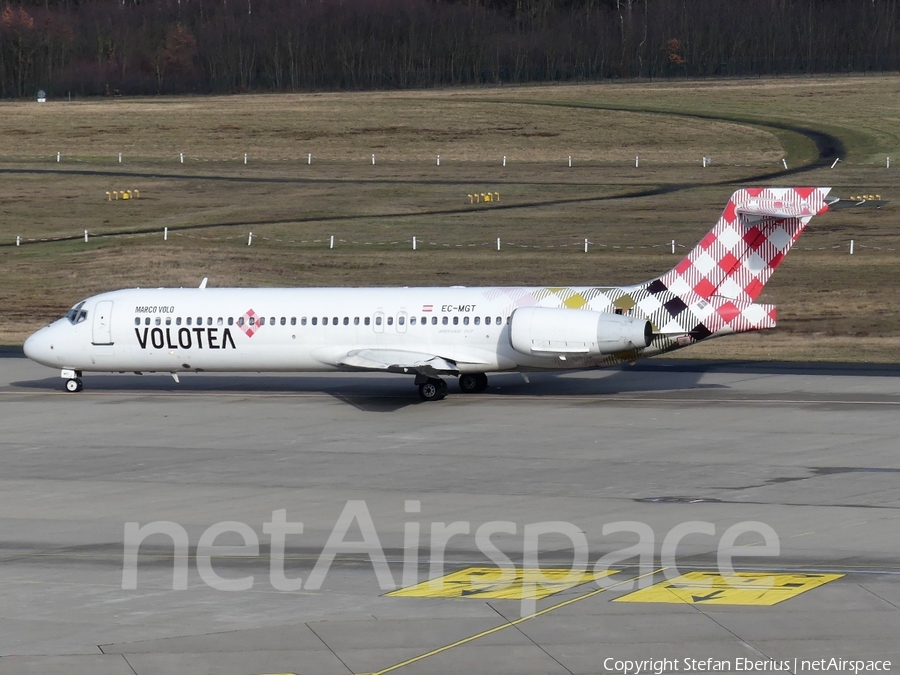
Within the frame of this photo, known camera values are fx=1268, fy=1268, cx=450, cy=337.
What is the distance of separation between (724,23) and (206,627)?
125 metres

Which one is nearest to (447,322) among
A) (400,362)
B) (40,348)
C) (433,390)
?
(400,362)

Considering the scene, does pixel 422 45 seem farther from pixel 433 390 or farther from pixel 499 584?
pixel 499 584

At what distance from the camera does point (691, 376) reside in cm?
3709

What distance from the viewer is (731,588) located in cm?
1681

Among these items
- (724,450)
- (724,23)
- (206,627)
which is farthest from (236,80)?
(206,627)

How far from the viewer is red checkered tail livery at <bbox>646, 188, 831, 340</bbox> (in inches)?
1265

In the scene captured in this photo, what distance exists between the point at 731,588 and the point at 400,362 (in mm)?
17189

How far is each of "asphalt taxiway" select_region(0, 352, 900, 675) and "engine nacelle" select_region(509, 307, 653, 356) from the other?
164 centimetres

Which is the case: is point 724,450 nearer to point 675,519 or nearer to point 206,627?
point 675,519

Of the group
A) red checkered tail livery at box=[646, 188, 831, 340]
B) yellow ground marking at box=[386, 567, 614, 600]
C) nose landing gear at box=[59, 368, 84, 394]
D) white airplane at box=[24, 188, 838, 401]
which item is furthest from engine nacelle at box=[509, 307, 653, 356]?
yellow ground marking at box=[386, 567, 614, 600]

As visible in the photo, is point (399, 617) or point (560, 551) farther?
point (560, 551)

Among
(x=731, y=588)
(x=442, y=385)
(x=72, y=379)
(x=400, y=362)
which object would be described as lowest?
(x=731, y=588)

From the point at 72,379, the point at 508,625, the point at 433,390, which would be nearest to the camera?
the point at 508,625

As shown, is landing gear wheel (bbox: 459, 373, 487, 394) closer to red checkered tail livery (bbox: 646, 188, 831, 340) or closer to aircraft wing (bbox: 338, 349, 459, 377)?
aircraft wing (bbox: 338, 349, 459, 377)
